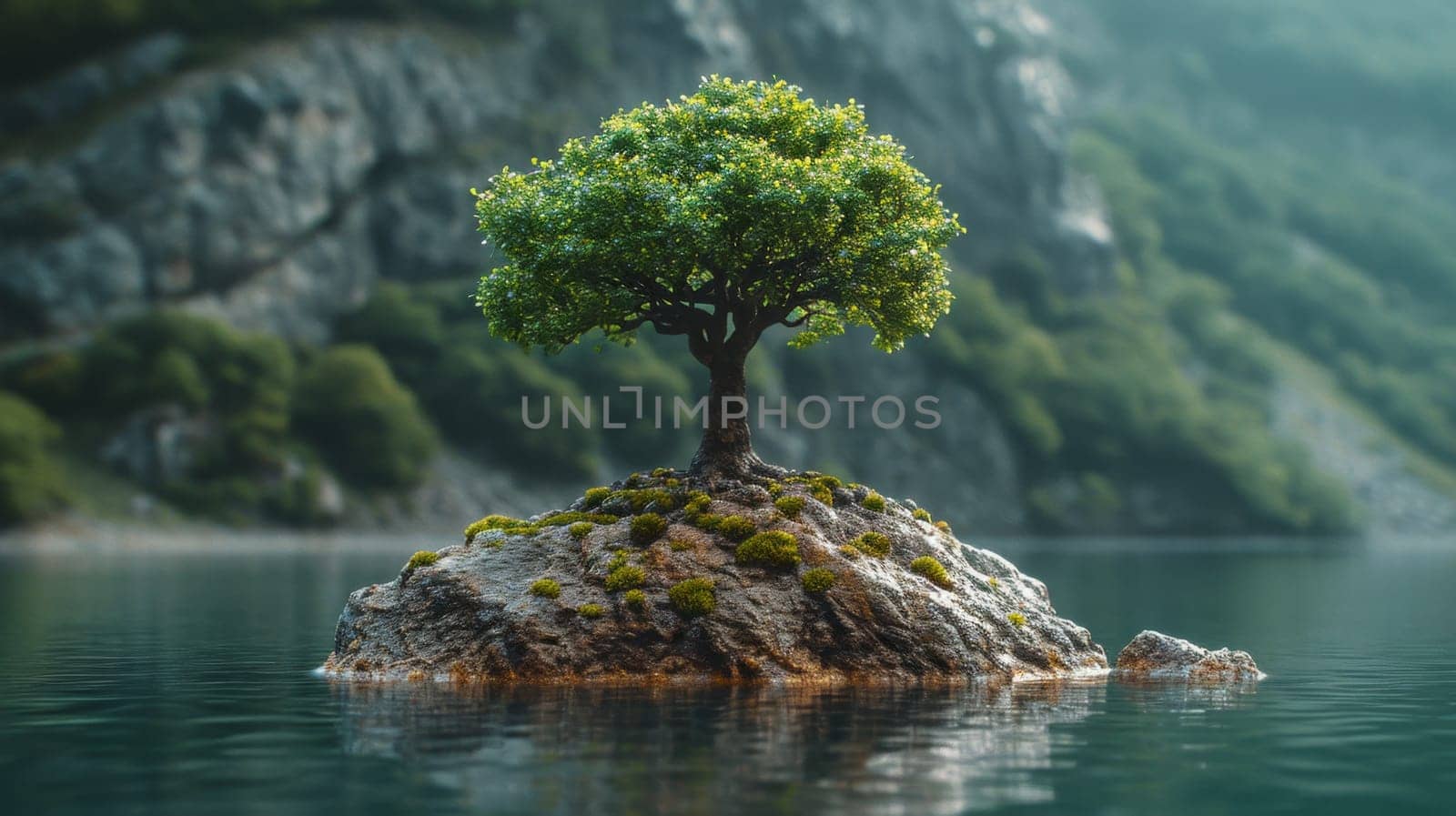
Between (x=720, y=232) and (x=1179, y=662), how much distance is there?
18127 mm

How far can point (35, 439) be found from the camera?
431 ft

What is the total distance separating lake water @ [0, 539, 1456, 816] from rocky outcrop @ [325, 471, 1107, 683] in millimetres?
2402

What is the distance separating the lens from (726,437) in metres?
43.3

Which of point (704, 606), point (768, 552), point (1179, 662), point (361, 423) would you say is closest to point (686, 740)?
point (704, 606)

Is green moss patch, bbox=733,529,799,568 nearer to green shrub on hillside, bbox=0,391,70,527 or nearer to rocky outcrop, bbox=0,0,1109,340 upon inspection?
green shrub on hillside, bbox=0,391,70,527

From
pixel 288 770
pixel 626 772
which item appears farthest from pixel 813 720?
pixel 288 770

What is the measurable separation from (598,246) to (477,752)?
19741mm

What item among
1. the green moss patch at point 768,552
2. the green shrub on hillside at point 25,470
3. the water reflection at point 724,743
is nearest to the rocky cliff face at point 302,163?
the green shrub on hillside at point 25,470

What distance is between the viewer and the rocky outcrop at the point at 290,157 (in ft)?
494

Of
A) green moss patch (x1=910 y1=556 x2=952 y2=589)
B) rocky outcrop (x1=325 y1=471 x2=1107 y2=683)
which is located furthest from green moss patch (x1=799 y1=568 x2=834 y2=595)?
green moss patch (x1=910 y1=556 x2=952 y2=589)

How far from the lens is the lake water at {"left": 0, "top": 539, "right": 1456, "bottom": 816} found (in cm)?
2117

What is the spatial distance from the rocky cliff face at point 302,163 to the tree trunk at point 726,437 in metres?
125

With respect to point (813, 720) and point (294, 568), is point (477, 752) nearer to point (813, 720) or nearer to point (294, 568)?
Result: point (813, 720)

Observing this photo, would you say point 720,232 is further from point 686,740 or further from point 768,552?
point 686,740
